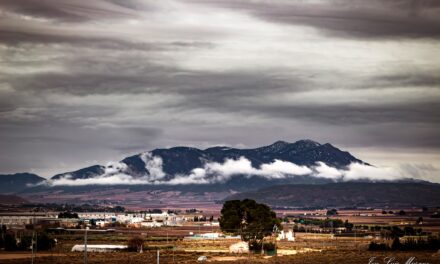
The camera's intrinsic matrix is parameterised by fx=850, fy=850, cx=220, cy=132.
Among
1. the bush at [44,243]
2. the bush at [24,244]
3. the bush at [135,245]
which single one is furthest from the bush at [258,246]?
the bush at [24,244]

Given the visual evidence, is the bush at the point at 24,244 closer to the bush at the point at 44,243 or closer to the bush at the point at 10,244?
the bush at the point at 10,244

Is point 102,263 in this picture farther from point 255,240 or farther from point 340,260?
point 255,240

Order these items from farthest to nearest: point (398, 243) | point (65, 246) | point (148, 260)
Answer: point (65, 246) < point (398, 243) < point (148, 260)

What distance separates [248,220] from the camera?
477ft

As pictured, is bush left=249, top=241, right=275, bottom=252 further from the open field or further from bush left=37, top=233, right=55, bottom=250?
bush left=37, top=233, right=55, bottom=250

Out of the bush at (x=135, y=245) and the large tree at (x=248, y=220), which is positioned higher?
the large tree at (x=248, y=220)

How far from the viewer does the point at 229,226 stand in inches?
5812

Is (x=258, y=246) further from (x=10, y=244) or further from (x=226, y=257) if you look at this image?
(x=10, y=244)

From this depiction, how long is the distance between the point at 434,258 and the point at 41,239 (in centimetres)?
6356

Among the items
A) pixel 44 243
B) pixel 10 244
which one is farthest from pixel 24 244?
pixel 44 243

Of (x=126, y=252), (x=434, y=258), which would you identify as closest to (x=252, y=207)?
(x=126, y=252)

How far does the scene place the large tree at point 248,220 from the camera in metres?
140

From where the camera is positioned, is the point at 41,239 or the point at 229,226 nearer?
the point at 41,239

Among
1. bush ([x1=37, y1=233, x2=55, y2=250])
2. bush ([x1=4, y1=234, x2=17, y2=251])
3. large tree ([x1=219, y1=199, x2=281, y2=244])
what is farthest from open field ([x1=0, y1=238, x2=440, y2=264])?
large tree ([x1=219, y1=199, x2=281, y2=244])
